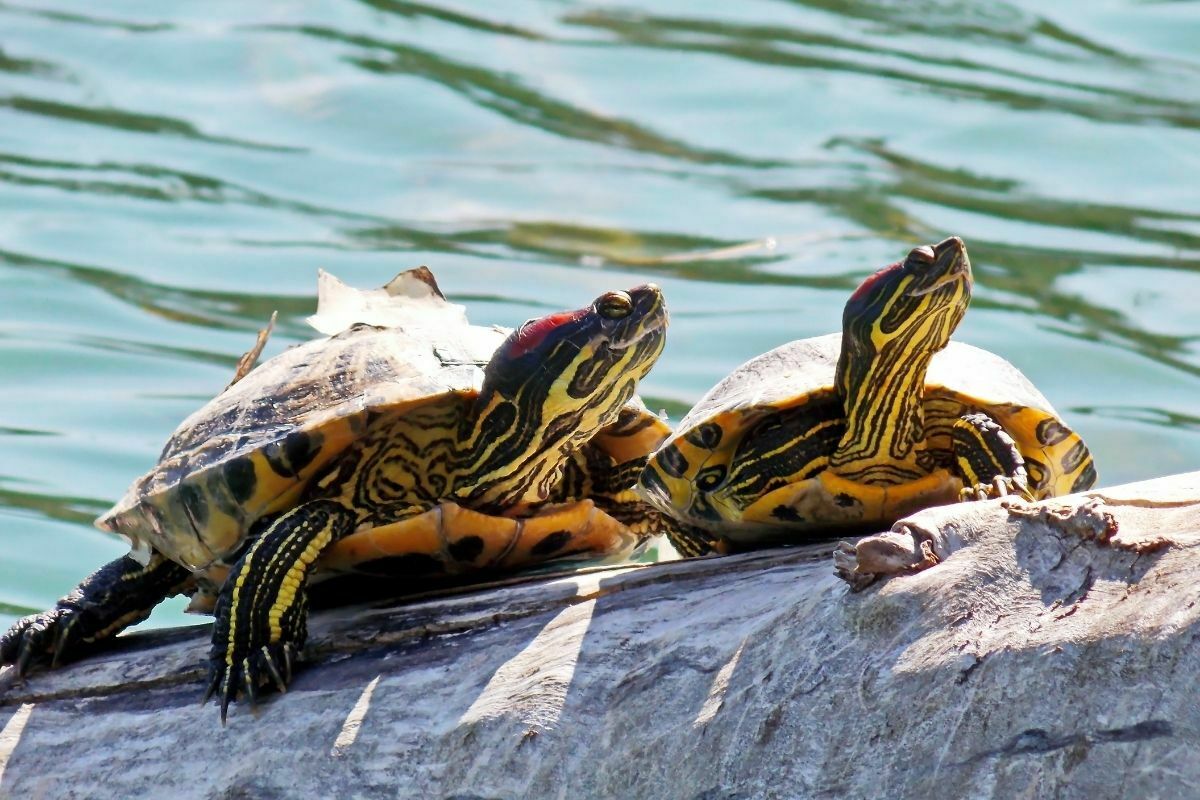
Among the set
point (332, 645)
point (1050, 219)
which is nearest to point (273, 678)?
point (332, 645)

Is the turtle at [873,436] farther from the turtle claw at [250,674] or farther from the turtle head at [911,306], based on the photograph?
the turtle claw at [250,674]

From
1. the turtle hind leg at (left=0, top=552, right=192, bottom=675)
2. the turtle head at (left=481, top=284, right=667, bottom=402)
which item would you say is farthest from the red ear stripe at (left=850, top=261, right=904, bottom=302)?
the turtle hind leg at (left=0, top=552, right=192, bottom=675)

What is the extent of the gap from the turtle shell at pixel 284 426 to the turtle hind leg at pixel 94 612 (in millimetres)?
90

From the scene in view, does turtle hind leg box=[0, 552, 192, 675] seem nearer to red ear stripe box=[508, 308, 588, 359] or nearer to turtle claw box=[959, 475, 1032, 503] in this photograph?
red ear stripe box=[508, 308, 588, 359]

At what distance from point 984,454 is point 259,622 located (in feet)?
4.64

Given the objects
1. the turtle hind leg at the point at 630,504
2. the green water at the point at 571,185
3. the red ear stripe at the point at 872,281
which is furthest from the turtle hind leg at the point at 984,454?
the green water at the point at 571,185

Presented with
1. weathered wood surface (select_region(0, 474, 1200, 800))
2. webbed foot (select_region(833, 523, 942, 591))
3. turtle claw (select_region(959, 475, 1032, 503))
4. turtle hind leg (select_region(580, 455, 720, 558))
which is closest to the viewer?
weathered wood surface (select_region(0, 474, 1200, 800))

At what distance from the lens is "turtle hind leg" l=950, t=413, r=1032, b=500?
3141mm

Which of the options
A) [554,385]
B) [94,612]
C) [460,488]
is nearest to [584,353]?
[554,385]

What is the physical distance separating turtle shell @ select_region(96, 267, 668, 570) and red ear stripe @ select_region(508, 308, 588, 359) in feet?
0.51

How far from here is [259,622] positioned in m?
2.99

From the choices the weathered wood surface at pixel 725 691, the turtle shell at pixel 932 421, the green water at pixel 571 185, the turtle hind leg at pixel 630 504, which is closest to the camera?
the weathered wood surface at pixel 725 691

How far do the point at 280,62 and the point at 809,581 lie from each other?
29.8 feet

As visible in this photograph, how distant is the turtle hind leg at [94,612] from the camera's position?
3.32 metres
